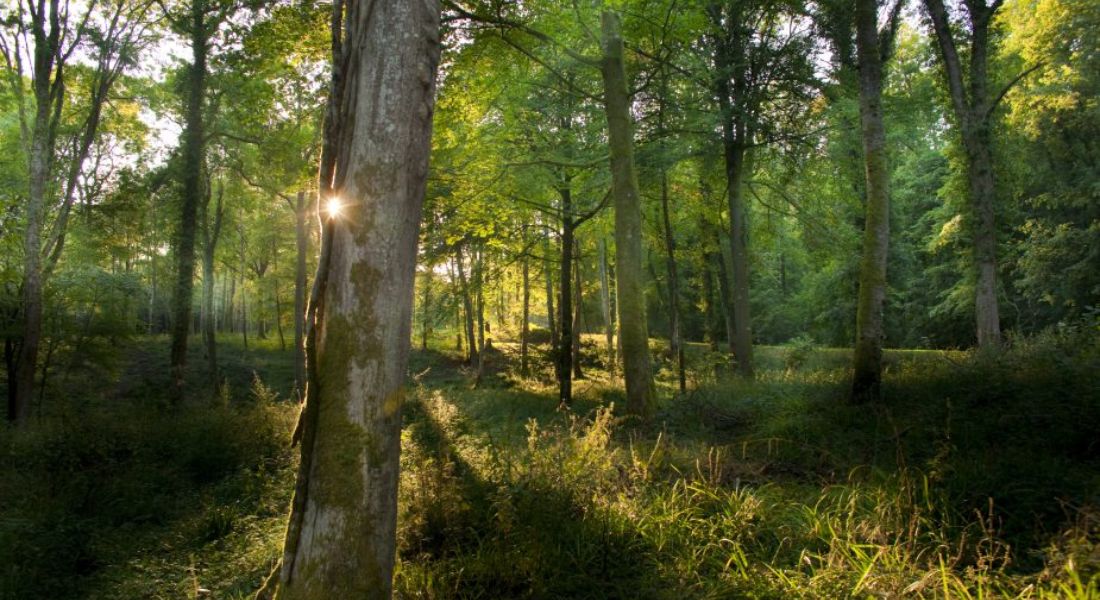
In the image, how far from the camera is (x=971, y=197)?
12078 mm

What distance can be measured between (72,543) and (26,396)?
9668 mm

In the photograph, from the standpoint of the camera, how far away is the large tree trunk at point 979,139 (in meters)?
11.5

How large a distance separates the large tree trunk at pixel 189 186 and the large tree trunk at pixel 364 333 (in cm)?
1491

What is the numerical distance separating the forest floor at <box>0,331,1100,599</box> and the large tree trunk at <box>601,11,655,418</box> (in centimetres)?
81

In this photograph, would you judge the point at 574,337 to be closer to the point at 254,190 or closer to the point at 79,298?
the point at 79,298

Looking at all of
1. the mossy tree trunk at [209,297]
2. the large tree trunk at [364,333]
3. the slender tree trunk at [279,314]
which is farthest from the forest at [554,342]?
the slender tree trunk at [279,314]

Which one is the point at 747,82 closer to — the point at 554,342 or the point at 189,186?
the point at 554,342

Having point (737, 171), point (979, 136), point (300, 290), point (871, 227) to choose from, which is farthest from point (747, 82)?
point (300, 290)

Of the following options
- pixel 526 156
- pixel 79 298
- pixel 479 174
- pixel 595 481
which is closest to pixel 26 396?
pixel 79 298

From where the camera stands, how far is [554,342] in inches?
796

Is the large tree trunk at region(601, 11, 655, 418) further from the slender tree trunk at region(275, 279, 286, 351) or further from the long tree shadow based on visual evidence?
the slender tree trunk at region(275, 279, 286, 351)

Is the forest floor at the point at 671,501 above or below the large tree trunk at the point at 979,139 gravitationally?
below

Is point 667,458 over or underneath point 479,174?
underneath

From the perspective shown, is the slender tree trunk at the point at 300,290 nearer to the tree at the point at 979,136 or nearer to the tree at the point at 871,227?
the tree at the point at 871,227
